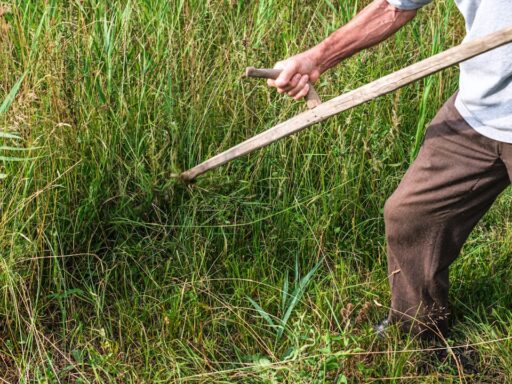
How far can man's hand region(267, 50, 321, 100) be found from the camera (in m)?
2.58

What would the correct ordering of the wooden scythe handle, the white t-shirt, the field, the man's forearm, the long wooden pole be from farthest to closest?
the field, the man's forearm, the wooden scythe handle, the white t-shirt, the long wooden pole

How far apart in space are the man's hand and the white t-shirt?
44 centimetres

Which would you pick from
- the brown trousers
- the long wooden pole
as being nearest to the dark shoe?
the brown trousers

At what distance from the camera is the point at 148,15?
3461 millimetres

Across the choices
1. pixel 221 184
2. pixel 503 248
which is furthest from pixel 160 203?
pixel 503 248

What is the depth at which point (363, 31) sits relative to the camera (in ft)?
8.62

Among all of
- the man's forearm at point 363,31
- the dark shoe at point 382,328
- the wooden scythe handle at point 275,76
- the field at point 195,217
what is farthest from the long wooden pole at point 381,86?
the dark shoe at point 382,328

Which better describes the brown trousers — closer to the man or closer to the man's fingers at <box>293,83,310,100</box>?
the man

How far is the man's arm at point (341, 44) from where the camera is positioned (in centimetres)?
259

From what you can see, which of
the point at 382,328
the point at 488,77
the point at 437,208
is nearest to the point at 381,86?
the point at 488,77

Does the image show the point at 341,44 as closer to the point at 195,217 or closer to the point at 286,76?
the point at 286,76

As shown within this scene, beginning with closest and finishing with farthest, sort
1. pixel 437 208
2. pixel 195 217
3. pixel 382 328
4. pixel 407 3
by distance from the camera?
pixel 407 3 → pixel 437 208 → pixel 382 328 → pixel 195 217

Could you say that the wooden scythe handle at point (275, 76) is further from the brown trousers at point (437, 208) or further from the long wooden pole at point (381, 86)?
the brown trousers at point (437, 208)

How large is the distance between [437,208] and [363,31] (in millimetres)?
575
